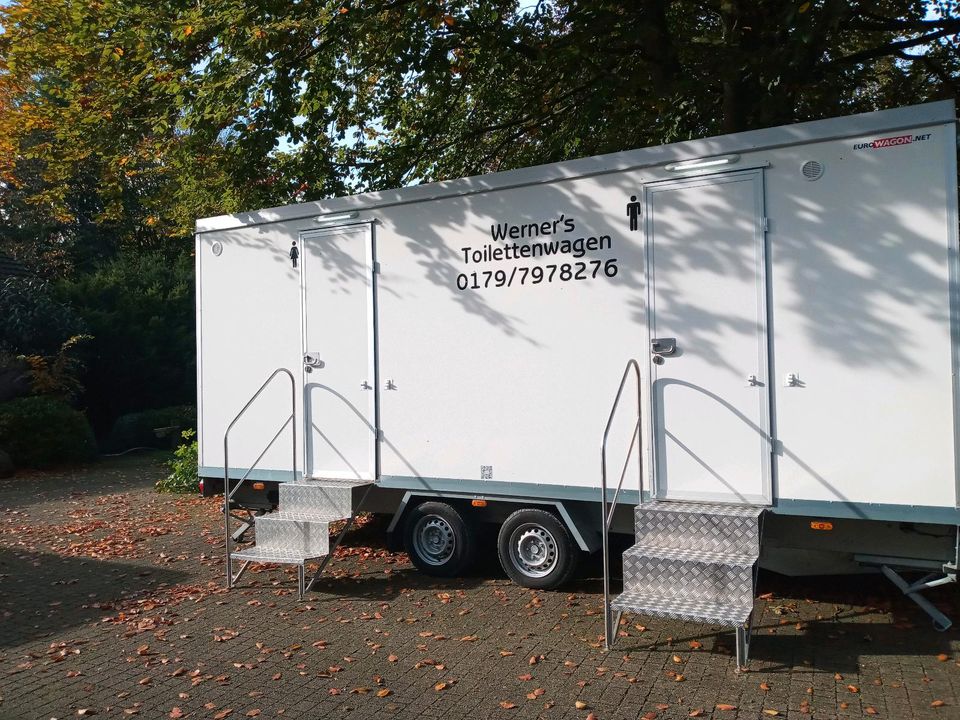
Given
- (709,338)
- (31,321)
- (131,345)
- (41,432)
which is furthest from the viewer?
(131,345)

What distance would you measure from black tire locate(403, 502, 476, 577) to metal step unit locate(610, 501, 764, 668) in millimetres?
1756

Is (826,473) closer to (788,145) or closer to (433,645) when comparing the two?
(788,145)

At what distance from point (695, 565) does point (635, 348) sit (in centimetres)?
160

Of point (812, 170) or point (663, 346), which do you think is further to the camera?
point (663, 346)

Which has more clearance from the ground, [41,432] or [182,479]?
[41,432]

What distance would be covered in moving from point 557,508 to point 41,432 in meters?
12.1

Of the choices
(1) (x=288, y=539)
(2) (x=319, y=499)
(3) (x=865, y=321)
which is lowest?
(1) (x=288, y=539)

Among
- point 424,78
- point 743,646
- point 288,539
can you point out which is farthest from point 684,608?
point 424,78

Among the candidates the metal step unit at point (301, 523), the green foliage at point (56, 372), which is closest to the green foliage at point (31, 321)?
the green foliage at point (56, 372)

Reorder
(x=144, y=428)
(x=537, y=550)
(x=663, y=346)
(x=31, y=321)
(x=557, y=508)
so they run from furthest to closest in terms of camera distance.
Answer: (x=144, y=428)
(x=31, y=321)
(x=537, y=550)
(x=557, y=508)
(x=663, y=346)

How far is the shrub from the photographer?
18.2 metres

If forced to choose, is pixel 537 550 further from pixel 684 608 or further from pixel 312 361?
pixel 312 361

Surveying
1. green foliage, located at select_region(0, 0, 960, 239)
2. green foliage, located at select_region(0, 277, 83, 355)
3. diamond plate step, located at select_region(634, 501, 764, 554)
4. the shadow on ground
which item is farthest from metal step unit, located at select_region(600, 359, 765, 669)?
green foliage, located at select_region(0, 277, 83, 355)

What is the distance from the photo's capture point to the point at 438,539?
7414mm
